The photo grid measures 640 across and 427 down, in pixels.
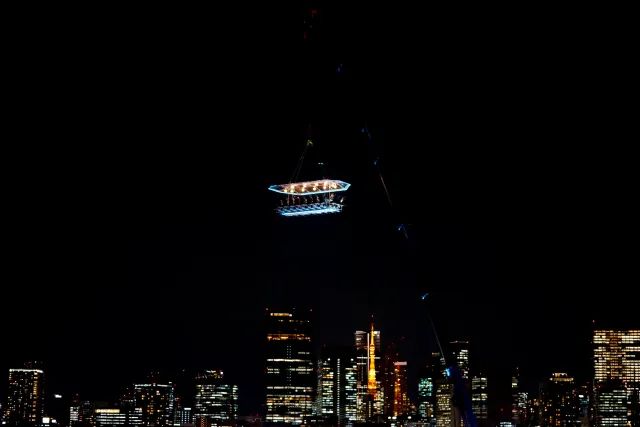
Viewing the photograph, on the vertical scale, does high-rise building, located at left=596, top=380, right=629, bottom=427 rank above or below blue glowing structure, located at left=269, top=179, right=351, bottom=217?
below

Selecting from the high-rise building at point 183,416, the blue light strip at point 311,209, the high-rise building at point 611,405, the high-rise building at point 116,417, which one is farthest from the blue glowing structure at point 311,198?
the high-rise building at point 183,416

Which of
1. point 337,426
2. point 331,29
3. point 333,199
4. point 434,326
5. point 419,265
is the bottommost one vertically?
point 337,426

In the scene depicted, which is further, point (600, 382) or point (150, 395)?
point (150, 395)

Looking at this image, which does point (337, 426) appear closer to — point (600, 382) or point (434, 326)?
→ point (600, 382)

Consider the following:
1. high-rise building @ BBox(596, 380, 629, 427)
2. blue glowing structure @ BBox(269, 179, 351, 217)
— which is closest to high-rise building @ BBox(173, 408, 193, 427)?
high-rise building @ BBox(596, 380, 629, 427)

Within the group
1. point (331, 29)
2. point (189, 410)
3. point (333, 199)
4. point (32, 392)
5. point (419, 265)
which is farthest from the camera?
point (189, 410)

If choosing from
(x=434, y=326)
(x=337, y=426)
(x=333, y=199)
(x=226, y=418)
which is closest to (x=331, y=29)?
(x=333, y=199)

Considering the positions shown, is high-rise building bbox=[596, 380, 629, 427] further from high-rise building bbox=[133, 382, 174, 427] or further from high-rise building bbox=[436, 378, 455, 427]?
high-rise building bbox=[133, 382, 174, 427]
